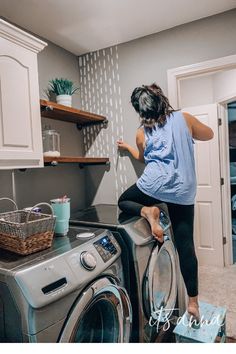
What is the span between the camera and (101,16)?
5.82ft

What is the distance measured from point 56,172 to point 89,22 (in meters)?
1.15

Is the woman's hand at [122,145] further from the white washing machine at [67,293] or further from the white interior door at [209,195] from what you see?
the white interior door at [209,195]

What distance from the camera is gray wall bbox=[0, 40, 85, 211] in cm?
182

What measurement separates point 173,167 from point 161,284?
765mm

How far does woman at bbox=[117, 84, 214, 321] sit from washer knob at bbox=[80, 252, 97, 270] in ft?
1.68

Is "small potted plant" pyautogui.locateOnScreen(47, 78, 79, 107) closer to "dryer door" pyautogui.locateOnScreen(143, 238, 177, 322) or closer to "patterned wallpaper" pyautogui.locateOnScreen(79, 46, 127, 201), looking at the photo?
"patterned wallpaper" pyautogui.locateOnScreen(79, 46, 127, 201)

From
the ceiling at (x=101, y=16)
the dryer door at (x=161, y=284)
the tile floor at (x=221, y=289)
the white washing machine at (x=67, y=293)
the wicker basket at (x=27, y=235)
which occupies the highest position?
the ceiling at (x=101, y=16)

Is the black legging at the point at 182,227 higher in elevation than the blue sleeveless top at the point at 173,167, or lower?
lower

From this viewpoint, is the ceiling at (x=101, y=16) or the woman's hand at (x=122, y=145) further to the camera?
the woman's hand at (x=122, y=145)

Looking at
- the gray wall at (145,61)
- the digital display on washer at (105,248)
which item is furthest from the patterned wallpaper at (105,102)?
the digital display on washer at (105,248)

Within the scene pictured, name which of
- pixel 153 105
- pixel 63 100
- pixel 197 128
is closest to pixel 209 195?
pixel 197 128

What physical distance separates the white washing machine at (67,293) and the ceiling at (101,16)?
1.44m

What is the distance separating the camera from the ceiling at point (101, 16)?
164 centimetres

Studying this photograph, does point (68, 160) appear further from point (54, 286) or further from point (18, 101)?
point (54, 286)
